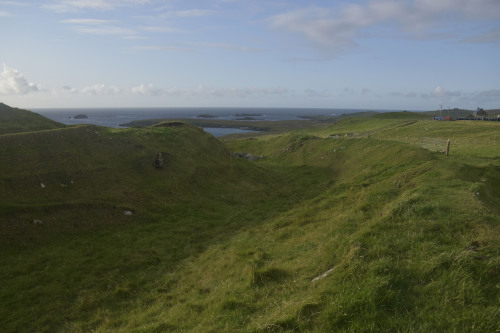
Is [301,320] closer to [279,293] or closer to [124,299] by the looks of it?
[279,293]

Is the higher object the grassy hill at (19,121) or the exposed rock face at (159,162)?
the grassy hill at (19,121)

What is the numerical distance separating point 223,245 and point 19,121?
30.7 meters

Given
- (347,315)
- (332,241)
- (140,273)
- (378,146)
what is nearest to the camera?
(347,315)

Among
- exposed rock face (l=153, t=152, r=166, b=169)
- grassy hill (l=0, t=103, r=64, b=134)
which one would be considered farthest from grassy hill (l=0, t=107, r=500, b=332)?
grassy hill (l=0, t=103, r=64, b=134)

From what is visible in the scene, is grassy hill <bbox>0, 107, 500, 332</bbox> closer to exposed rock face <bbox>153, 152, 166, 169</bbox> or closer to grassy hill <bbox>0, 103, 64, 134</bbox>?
exposed rock face <bbox>153, 152, 166, 169</bbox>

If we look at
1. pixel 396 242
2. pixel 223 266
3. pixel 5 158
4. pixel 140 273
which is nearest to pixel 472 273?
pixel 396 242

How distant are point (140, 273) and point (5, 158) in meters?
16.3

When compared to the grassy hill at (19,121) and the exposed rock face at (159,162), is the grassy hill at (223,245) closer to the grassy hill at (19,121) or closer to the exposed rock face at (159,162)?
the exposed rock face at (159,162)

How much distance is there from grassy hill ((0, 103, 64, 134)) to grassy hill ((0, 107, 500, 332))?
652cm

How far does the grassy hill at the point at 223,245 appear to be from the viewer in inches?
279

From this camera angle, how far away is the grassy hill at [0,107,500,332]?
7098mm

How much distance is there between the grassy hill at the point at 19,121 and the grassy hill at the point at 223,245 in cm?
652

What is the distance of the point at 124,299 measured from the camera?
1255 centimetres

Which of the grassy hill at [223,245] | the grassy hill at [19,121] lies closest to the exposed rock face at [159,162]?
the grassy hill at [223,245]
